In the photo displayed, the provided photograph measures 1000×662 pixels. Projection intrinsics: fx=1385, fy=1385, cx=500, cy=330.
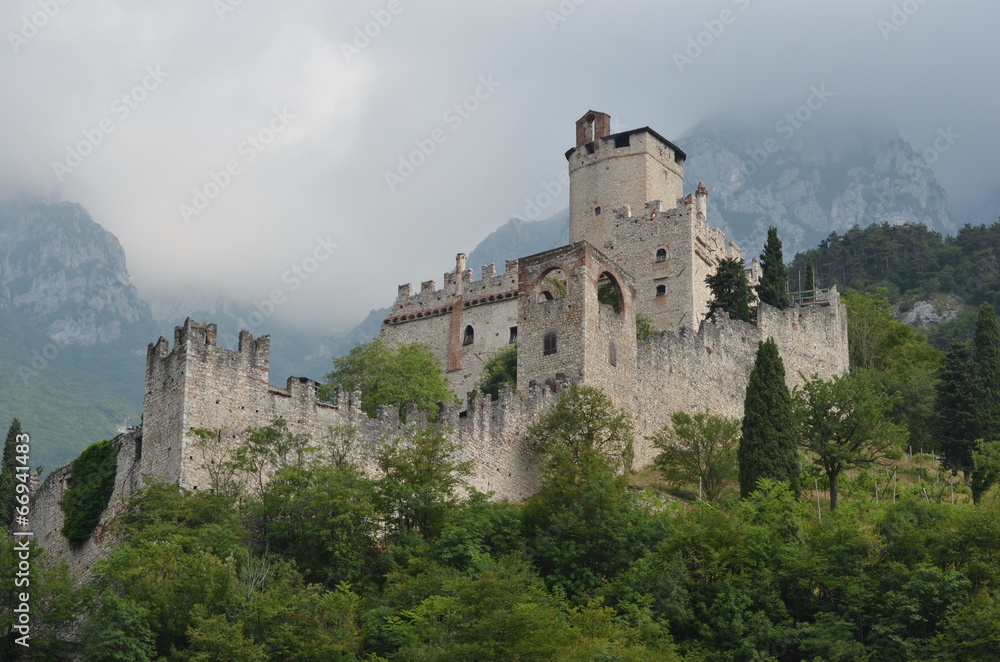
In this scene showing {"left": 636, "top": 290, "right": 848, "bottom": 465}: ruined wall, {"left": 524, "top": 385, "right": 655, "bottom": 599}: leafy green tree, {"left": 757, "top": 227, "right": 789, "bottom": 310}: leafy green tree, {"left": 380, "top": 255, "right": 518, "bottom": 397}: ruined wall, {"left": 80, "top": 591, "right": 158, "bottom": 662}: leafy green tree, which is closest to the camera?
{"left": 80, "top": 591, "right": 158, "bottom": 662}: leafy green tree

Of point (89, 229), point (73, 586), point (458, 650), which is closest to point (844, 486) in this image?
point (458, 650)

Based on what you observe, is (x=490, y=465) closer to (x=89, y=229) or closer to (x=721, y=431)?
(x=721, y=431)

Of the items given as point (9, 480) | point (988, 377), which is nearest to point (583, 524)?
point (988, 377)

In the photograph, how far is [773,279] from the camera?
64188mm

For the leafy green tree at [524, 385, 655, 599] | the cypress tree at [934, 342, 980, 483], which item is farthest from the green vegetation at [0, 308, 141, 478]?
the cypress tree at [934, 342, 980, 483]

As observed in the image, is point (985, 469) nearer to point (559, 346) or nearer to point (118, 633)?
point (559, 346)

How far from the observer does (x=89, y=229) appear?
419ft

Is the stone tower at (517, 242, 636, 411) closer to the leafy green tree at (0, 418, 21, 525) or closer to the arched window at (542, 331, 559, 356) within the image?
the arched window at (542, 331, 559, 356)

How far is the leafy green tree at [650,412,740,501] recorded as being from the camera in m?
49.0

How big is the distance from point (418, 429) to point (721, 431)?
11.9 metres

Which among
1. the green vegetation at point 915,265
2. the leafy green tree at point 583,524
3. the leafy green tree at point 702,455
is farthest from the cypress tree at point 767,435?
the green vegetation at point 915,265

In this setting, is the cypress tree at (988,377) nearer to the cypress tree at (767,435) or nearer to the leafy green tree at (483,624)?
the cypress tree at (767,435)

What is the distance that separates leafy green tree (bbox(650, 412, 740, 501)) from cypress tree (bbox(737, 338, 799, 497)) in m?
1.69

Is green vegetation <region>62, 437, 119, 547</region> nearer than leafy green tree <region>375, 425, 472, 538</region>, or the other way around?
leafy green tree <region>375, 425, 472, 538</region>
